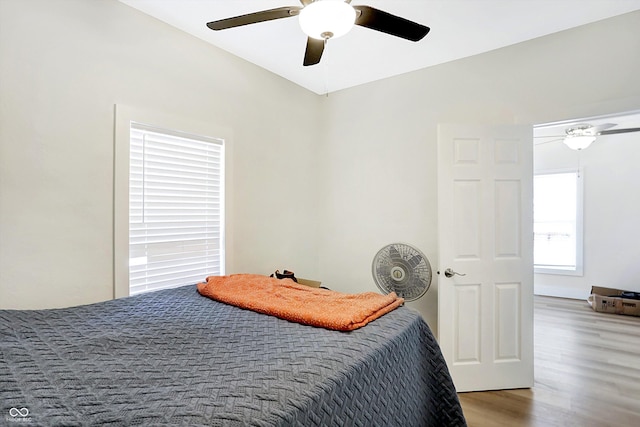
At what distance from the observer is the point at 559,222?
509 cm

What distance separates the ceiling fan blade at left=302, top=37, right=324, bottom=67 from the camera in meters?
1.76

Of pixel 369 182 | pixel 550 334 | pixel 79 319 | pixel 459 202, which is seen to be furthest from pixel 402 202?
pixel 79 319

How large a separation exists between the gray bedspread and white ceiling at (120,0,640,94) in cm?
186

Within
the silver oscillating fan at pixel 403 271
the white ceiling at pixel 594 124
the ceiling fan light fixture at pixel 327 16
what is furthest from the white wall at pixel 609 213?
the ceiling fan light fixture at pixel 327 16

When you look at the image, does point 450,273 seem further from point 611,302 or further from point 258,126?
point 611,302

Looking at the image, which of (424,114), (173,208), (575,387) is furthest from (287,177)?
(575,387)

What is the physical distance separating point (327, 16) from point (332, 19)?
3cm

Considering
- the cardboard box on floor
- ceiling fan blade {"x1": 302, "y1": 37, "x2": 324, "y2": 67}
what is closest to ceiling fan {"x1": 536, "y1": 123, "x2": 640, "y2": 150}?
the cardboard box on floor

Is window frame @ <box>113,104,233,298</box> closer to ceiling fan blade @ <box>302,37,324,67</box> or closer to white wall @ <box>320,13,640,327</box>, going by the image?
Answer: ceiling fan blade @ <box>302,37,324,67</box>

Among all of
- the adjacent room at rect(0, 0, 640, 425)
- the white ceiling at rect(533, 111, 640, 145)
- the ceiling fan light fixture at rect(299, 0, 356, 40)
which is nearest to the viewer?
the adjacent room at rect(0, 0, 640, 425)

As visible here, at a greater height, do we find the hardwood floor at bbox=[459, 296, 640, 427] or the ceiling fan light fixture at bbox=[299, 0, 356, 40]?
the ceiling fan light fixture at bbox=[299, 0, 356, 40]

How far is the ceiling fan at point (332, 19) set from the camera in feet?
4.48

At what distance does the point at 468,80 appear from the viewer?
2.70 metres

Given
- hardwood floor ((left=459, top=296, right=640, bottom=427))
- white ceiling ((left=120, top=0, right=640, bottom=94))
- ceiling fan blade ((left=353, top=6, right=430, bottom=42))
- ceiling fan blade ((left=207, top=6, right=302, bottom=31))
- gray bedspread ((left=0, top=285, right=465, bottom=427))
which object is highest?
white ceiling ((left=120, top=0, right=640, bottom=94))
